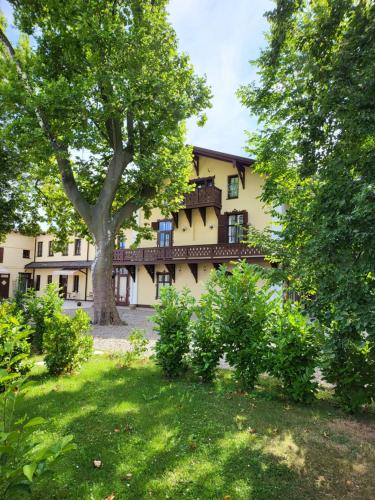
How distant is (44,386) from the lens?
5469 millimetres

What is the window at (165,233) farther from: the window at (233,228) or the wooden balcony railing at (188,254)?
the window at (233,228)

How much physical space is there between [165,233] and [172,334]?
60.7 feet

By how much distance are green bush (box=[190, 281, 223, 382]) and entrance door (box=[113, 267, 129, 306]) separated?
21.2 meters

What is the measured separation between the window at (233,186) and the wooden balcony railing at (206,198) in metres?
0.76

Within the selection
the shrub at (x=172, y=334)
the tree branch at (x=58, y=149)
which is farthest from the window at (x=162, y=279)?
the shrub at (x=172, y=334)

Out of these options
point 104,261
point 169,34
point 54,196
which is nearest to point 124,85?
point 169,34

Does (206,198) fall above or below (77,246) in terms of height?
above

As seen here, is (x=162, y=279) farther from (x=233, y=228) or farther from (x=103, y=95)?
(x=103, y=95)

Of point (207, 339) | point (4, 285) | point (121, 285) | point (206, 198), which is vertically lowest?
point (207, 339)

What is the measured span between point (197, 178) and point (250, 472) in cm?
2102

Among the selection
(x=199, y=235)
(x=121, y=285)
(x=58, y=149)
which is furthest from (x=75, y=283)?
(x=58, y=149)

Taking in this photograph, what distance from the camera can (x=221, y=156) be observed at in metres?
20.6

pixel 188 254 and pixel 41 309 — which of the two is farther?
pixel 188 254

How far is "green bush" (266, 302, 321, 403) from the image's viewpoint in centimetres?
502
